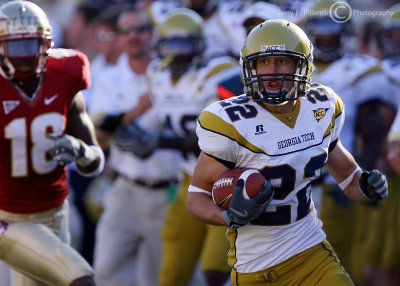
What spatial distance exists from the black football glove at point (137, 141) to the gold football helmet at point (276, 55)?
231cm

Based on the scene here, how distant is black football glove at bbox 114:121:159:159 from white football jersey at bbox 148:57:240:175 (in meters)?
0.25

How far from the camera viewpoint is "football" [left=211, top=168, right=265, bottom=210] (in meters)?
3.54

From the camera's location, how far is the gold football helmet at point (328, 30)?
20.8 ft

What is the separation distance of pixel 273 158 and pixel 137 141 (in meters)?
2.59

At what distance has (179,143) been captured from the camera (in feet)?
19.8

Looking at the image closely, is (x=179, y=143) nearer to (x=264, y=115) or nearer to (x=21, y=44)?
(x=21, y=44)

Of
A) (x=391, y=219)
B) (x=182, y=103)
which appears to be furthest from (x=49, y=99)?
(x=391, y=219)

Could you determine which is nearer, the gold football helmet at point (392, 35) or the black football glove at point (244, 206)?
the black football glove at point (244, 206)

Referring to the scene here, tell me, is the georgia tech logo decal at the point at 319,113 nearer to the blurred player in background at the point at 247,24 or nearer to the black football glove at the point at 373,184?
the black football glove at the point at 373,184

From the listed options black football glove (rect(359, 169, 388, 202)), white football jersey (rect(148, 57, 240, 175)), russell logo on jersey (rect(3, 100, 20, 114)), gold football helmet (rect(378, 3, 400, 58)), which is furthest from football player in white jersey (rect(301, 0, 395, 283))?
russell logo on jersey (rect(3, 100, 20, 114))

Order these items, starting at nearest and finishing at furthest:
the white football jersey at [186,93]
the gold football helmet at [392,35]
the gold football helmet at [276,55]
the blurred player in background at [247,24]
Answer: the gold football helmet at [276,55] → the blurred player in background at [247,24] → the white football jersey at [186,93] → the gold football helmet at [392,35]

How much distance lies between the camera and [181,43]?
642 cm

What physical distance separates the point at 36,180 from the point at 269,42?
1528 mm

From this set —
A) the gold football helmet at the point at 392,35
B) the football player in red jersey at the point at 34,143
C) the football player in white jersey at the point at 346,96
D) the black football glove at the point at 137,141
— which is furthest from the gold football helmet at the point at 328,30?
the football player in red jersey at the point at 34,143
